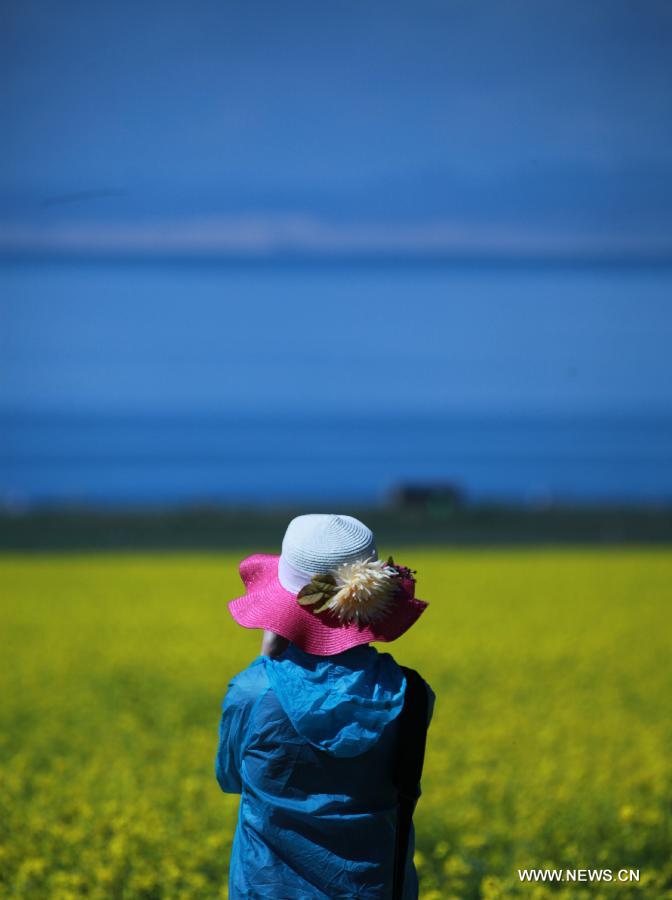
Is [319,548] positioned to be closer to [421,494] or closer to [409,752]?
[409,752]

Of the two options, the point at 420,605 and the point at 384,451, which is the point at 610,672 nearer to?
the point at 420,605

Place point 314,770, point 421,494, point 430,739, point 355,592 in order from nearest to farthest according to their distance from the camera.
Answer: point 355,592 → point 314,770 → point 430,739 → point 421,494

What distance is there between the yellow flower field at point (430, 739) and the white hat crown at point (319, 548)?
6.35 ft

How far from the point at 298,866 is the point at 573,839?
3.24m

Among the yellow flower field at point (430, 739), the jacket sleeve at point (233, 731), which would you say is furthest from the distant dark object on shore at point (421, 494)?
the jacket sleeve at point (233, 731)

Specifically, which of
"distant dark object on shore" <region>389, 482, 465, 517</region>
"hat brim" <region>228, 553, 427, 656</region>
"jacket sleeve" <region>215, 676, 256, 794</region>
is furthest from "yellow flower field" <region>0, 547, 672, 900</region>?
"distant dark object on shore" <region>389, 482, 465, 517</region>

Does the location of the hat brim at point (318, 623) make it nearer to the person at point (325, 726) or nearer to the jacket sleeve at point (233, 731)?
the person at point (325, 726)

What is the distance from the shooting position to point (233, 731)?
2.49 m

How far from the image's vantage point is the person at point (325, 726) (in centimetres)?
240

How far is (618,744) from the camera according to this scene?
298 inches

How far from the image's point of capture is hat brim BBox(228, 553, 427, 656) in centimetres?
241

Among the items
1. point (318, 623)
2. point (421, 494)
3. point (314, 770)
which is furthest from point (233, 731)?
point (421, 494)

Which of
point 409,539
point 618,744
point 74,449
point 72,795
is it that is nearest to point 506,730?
point 618,744

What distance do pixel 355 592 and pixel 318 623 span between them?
0.45ft
